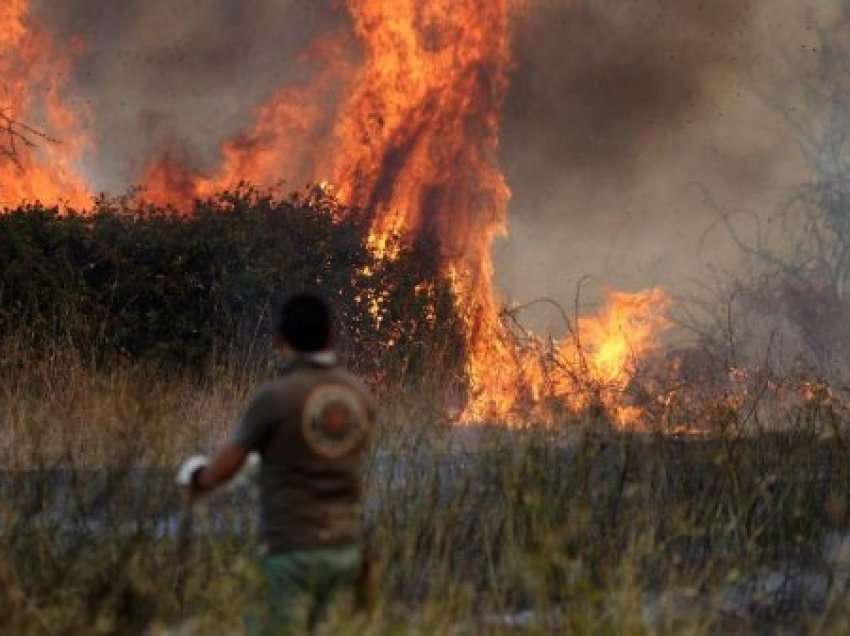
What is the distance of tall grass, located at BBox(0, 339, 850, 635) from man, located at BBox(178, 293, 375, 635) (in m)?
0.22

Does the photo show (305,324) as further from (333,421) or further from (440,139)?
(440,139)

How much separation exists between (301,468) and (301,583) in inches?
15.5

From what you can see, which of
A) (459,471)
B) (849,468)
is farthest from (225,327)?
(849,468)

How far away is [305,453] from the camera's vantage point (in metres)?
5.27

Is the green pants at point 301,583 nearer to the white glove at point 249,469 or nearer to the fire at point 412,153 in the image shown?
the white glove at point 249,469

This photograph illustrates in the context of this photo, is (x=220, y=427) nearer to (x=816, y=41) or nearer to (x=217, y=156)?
(x=217, y=156)

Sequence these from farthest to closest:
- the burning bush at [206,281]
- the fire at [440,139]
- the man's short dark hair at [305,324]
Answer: the fire at [440,139]
the burning bush at [206,281]
the man's short dark hair at [305,324]

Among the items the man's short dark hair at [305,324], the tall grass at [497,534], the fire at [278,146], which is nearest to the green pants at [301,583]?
the tall grass at [497,534]

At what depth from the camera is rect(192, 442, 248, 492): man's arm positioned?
517 cm

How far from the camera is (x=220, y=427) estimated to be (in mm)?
11930

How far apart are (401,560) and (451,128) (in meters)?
12.1

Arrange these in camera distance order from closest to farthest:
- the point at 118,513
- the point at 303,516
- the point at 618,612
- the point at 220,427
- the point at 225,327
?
1. the point at 303,516
2. the point at 618,612
3. the point at 118,513
4. the point at 220,427
5. the point at 225,327

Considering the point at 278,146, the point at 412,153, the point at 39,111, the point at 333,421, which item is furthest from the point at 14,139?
the point at 333,421

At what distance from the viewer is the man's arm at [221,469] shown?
5168mm
